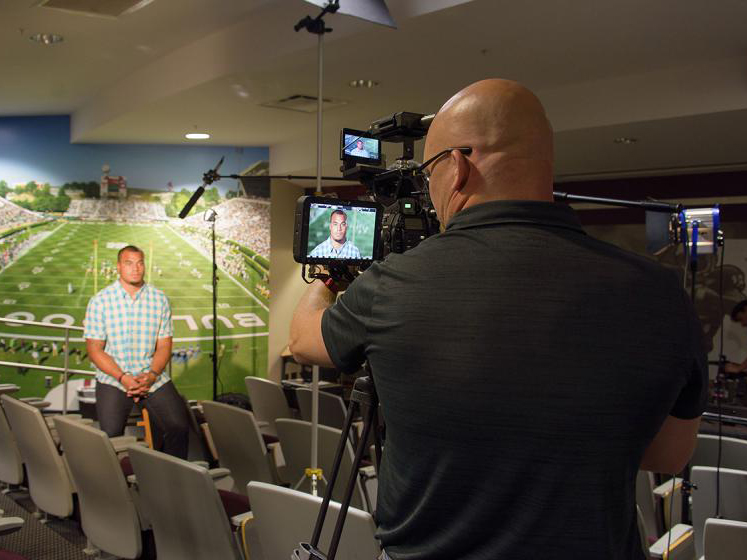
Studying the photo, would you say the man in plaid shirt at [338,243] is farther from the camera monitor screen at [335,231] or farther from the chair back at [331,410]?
the chair back at [331,410]

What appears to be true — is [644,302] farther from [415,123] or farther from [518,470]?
[415,123]

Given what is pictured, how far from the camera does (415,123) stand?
1.50 m

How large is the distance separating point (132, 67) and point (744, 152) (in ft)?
17.2

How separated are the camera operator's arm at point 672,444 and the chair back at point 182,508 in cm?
157

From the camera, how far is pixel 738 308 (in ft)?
21.5

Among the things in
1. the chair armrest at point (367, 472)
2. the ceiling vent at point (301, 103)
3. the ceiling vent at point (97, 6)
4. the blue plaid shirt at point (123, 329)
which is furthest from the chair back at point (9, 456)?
the ceiling vent at point (301, 103)

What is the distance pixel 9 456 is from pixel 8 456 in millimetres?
17

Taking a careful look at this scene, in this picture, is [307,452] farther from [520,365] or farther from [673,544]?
[520,365]

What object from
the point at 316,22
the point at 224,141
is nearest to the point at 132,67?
the point at 224,141

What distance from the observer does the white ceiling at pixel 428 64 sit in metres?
3.76

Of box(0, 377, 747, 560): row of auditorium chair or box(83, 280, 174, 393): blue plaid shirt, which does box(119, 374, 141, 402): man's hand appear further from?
box(0, 377, 747, 560): row of auditorium chair

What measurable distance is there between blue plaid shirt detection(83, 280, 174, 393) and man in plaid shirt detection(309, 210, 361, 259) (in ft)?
10.8

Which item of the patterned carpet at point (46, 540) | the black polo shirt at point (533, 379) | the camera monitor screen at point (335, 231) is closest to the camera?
the black polo shirt at point (533, 379)

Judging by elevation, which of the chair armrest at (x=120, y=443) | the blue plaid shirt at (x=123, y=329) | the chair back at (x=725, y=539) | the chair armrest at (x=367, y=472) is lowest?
the chair armrest at (x=120, y=443)
